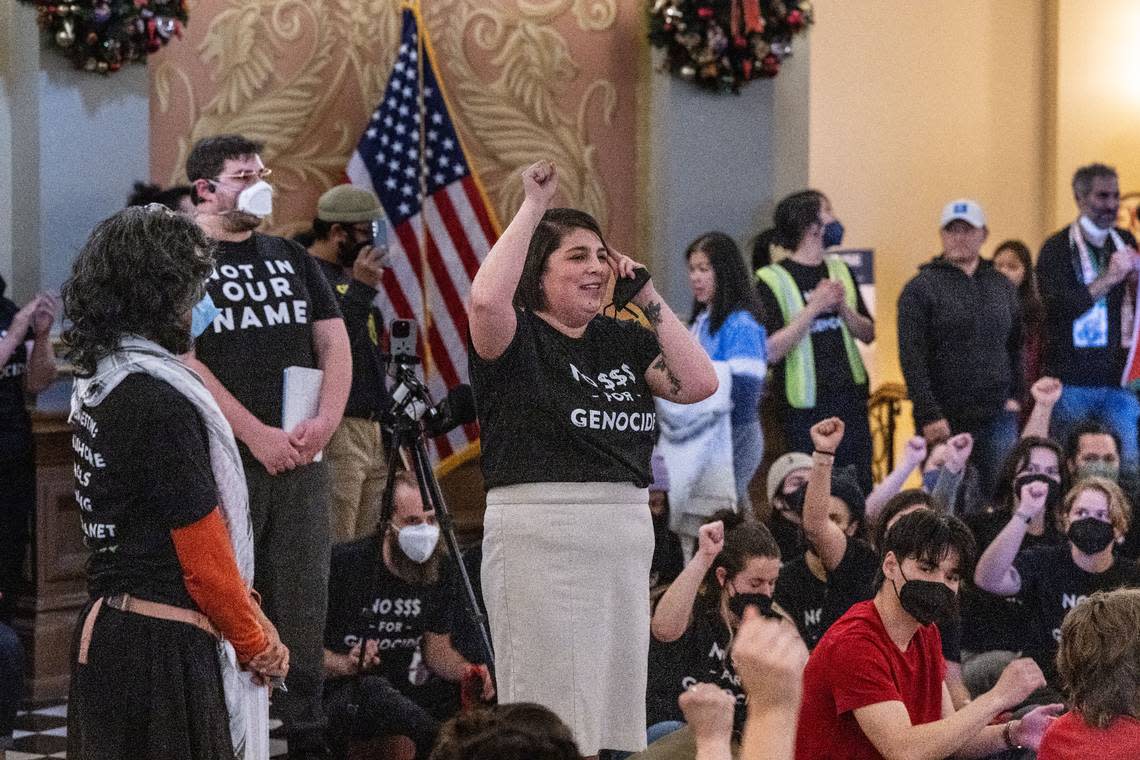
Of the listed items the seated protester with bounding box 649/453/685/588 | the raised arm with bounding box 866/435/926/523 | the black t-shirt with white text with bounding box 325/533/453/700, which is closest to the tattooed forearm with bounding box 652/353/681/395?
the black t-shirt with white text with bounding box 325/533/453/700

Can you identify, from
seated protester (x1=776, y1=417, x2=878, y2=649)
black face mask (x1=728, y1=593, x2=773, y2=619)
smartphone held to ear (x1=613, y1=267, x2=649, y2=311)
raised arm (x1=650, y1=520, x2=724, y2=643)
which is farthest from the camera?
seated protester (x1=776, y1=417, x2=878, y2=649)

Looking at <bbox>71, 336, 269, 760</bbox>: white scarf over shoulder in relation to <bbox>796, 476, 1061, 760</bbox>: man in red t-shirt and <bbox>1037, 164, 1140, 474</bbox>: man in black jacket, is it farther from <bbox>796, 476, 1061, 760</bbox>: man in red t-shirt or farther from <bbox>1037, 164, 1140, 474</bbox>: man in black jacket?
<bbox>1037, 164, 1140, 474</bbox>: man in black jacket

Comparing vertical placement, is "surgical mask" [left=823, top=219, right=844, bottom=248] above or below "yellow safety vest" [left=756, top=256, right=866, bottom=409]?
above

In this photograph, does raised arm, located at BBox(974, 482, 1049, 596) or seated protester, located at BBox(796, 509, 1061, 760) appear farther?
raised arm, located at BBox(974, 482, 1049, 596)

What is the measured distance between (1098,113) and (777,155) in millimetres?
2639

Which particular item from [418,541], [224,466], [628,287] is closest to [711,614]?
[418,541]

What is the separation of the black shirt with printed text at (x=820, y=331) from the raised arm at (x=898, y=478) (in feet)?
1.73

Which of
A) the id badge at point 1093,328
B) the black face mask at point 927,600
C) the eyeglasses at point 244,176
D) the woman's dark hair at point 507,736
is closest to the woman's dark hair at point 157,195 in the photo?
the eyeglasses at point 244,176

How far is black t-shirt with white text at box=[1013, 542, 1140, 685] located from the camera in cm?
466

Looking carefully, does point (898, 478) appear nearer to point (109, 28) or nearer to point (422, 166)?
point (422, 166)

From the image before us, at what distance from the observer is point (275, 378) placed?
422 cm

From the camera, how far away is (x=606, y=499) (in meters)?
3.14

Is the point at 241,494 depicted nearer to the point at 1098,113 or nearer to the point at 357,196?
the point at 357,196

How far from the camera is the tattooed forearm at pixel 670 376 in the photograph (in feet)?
10.7
